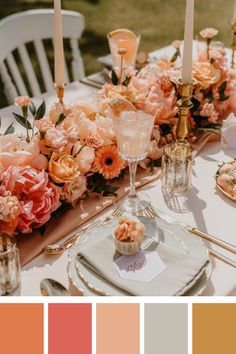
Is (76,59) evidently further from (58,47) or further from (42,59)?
(58,47)

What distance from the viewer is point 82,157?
1.38 metres

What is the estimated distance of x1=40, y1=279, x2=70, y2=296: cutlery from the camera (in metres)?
1.08

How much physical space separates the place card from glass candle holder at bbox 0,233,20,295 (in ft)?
0.72

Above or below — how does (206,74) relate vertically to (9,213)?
above

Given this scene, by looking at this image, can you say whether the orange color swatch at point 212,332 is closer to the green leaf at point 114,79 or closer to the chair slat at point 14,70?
the green leaf at point 114,79

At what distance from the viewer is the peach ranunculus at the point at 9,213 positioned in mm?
1169

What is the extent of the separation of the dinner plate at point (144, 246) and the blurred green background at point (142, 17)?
382cm

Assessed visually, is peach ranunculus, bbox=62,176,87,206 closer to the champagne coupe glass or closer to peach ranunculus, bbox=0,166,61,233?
peach ranunculus, bbox=0,166,61,233

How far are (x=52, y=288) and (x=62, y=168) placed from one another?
0.33 metres

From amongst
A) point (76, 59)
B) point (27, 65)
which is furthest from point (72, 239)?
point (76, 59)

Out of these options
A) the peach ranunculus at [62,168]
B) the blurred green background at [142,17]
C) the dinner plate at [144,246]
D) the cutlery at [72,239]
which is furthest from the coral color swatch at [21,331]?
the blurred green background at [142,17]

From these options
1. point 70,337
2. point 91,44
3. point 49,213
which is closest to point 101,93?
point 49,213

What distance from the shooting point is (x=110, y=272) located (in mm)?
1121

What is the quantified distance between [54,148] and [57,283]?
1.20ft
